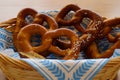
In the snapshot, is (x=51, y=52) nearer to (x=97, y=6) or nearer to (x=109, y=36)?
(x=109, y=36)

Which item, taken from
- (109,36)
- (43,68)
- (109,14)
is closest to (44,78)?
(43,68)

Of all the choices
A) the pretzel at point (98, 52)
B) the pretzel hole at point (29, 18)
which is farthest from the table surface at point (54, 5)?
the pretzel at point (98, 52)

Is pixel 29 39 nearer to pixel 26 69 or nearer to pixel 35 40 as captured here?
pixel 35 40

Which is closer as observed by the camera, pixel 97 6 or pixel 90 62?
pixel 90 62

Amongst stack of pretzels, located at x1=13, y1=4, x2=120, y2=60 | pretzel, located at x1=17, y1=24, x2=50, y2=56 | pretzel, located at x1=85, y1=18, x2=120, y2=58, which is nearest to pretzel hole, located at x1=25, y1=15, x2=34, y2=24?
stack of pretzels, located at x1=13, y1=4, x2=120, y2=60

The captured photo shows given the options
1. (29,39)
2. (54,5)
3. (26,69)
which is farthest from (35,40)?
(54,5)

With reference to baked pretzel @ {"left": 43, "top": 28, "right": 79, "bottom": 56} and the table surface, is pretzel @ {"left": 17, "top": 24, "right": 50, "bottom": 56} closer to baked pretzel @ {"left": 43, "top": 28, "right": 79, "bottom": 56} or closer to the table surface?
baked pretzel @ {"left": 43, "top": 28, "right": 79, "bottom": 56}

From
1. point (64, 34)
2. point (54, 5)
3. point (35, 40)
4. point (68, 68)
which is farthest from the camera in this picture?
point (54, 5)
